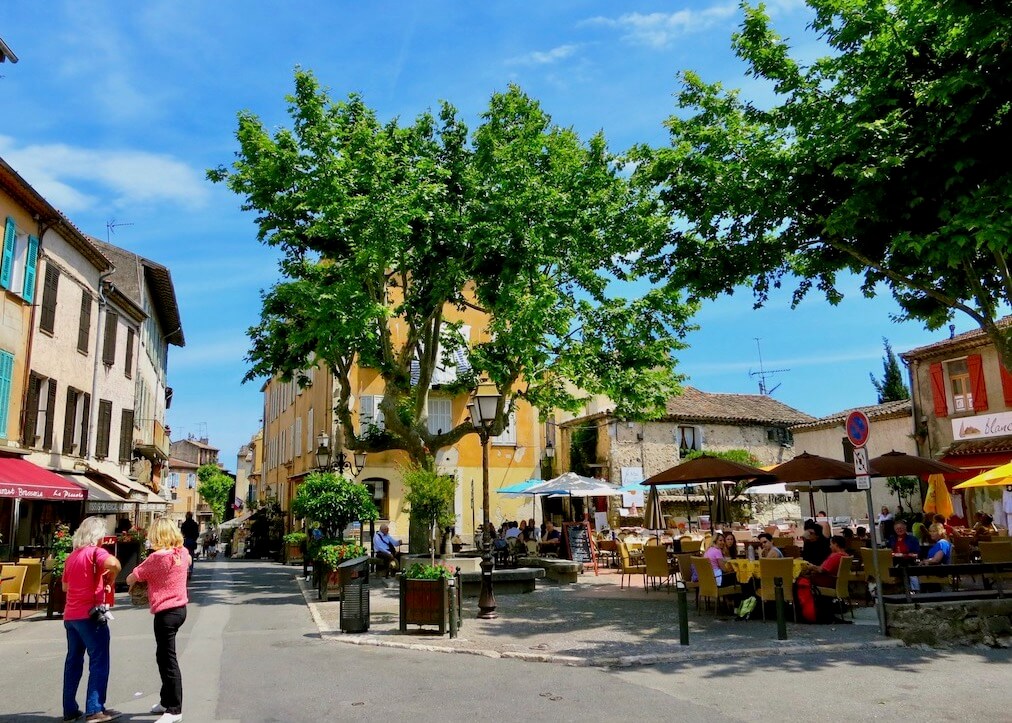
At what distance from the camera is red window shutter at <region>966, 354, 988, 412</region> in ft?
77.0

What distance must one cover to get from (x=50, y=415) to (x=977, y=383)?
2600cm

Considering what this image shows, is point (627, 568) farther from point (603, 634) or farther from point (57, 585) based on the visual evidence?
point (57, 585)

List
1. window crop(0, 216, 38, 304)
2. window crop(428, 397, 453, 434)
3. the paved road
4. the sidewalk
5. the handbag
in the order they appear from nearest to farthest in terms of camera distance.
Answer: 1. the handbag
2. the paved road
3. the sidewalk
4. window crop(0, 216, 38, 304)
5. window crop(428, 397, 453, 434)

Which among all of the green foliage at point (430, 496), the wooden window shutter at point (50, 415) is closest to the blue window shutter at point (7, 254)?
the wooden window shutter at point (50, 415)

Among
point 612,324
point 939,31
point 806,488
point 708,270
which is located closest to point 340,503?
point 612,324

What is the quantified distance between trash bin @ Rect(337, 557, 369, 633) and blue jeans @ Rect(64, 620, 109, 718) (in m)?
4.71

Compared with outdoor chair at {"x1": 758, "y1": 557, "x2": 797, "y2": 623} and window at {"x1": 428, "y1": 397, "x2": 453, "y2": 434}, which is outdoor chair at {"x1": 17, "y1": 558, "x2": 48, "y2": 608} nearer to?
outdoor chair at {"x1": 758, "y1": 557, "x2": 797, "y2": 623}

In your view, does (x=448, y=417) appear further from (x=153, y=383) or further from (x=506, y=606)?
(x=506, y=606)

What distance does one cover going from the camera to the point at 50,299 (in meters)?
18.0

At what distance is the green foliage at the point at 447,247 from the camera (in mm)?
16516

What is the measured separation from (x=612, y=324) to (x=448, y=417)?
13688mm

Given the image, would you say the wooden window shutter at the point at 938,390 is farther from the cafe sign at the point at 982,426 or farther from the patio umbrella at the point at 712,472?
the patio umbrella at the point at 712,472

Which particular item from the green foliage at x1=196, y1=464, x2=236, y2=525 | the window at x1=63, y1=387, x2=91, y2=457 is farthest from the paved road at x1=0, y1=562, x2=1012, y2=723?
the green foliage at x1=196, y1=464, x2=236, y2=525

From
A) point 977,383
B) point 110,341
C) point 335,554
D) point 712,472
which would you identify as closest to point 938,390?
point 977,383
